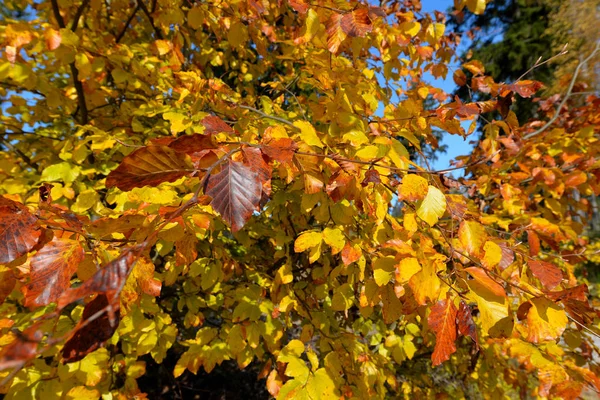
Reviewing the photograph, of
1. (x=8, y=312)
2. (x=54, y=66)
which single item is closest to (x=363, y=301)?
(x=8, y=312)

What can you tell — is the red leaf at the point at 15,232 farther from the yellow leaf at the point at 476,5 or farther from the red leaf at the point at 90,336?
the yellow leaf at the point at 476,5

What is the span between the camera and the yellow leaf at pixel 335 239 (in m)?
1.28

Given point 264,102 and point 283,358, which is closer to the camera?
point 283,358

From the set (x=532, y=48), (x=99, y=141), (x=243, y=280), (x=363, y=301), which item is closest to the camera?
(x=363, y=301)

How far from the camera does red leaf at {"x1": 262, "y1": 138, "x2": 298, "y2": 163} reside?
2.59 ft

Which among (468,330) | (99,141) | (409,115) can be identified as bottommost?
(99,141)

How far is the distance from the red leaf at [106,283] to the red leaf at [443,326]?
679mm

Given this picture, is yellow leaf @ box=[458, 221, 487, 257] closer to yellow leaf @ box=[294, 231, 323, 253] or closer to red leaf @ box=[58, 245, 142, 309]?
yellow leaf @ box=[294, 231, 323, 253]

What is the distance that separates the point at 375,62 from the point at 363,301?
2.06 metres

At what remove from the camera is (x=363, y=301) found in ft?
3.94

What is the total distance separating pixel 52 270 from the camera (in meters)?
0.75

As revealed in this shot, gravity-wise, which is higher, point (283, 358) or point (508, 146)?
point (508, 146)

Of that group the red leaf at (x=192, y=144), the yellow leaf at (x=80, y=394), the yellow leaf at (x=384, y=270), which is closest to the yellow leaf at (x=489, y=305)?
the yellow leaf at (x=384, y=270)

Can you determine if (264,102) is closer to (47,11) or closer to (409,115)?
(409,115)
